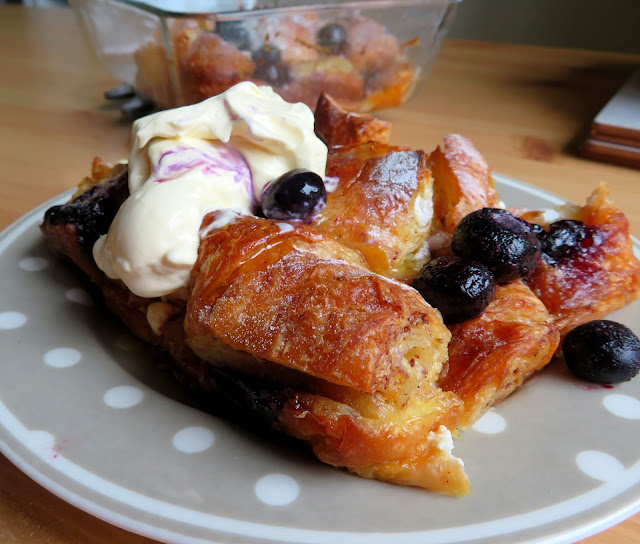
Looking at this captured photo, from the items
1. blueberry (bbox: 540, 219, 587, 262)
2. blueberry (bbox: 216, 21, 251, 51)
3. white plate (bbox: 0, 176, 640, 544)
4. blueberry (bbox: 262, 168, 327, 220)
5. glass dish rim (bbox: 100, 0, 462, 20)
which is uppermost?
glass dish rim (bbox: 100, 0, 462, 20)

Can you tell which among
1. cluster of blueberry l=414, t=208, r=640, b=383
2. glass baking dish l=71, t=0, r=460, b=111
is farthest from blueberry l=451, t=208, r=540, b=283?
glass baking dish l=71, t=0, r=460, b=111

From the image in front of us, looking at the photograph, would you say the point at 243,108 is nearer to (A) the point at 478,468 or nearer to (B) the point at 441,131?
(A) the point at 478,468

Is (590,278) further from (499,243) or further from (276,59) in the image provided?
(276,59)

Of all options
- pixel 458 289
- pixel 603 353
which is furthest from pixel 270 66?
pixel 603 353

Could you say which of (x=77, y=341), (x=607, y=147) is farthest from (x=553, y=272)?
(x=607, y=147)

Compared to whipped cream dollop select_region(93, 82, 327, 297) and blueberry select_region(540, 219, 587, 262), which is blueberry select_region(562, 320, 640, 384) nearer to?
blueberry select_region(540, 219, 587, 262)
